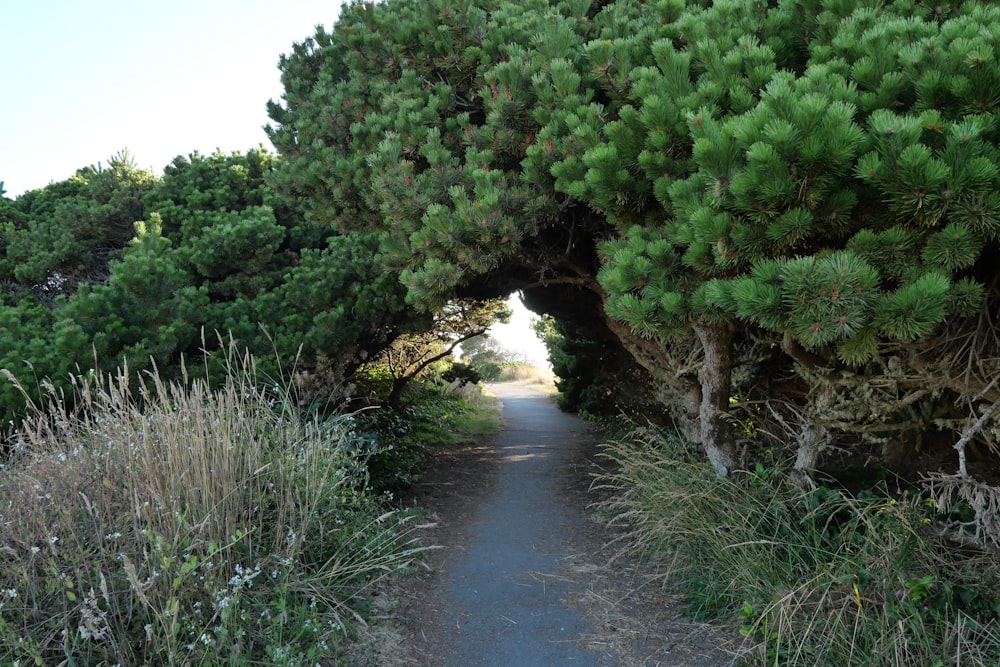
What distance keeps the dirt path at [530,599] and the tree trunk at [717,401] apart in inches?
42.5

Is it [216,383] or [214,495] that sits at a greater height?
[216,383]

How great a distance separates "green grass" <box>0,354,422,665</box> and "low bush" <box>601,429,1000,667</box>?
206 cm

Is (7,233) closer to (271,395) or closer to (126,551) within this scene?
(271,395)

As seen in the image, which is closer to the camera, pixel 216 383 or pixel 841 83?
pixel 841 83

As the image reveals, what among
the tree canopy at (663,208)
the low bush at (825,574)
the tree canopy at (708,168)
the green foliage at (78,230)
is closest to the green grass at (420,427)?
the tree canopy at (663,208)

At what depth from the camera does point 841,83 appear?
9.30ft

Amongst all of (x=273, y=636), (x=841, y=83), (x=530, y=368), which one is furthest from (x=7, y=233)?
(x=530, y=368)

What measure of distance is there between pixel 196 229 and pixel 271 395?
3.71m

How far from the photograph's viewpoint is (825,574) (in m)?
3.12

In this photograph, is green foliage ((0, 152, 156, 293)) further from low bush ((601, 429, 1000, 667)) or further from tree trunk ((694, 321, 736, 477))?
low bush ((601, 429, 1000, 667))

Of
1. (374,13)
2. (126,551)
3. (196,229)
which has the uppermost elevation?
(374,13)

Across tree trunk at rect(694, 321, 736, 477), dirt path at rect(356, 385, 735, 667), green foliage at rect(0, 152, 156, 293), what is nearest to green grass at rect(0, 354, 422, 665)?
dirt path at rect(356, 385, 735, 667)

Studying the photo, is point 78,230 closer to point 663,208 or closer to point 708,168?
point 663,208

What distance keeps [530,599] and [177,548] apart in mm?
2211
